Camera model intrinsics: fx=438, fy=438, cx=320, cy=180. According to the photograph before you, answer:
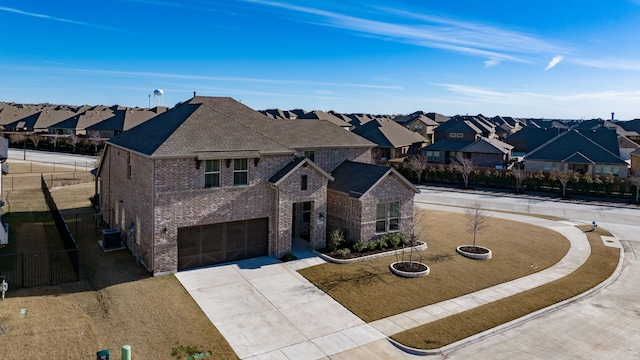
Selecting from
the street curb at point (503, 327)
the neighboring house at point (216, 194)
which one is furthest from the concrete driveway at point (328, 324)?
the neighboring house at point (216, 194)

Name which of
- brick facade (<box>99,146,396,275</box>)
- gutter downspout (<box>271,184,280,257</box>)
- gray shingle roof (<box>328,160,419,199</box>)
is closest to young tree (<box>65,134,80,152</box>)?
brick facade (<box>99,146,396,275</box>)

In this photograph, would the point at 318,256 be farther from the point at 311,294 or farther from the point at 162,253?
the point at 162,253

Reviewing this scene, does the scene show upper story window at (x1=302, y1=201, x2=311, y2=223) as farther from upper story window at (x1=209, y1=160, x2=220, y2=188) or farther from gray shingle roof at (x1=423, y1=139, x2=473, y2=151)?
gray shingle roof at (x1=423, y1=139, x2=473, y2=151)

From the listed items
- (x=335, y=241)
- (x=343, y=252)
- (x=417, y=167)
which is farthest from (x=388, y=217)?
(x=417, y=167)

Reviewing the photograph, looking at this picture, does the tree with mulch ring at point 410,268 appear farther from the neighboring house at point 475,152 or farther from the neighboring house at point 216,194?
the neighboring house at point 475,152

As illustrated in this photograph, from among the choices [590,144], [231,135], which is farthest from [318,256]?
[590,144]

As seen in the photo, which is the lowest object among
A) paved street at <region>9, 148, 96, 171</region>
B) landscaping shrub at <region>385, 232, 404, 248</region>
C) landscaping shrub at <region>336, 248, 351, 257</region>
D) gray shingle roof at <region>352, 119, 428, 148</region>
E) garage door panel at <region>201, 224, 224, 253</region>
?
landscaping shrub at <region>336, 248, 351, 257</region>
